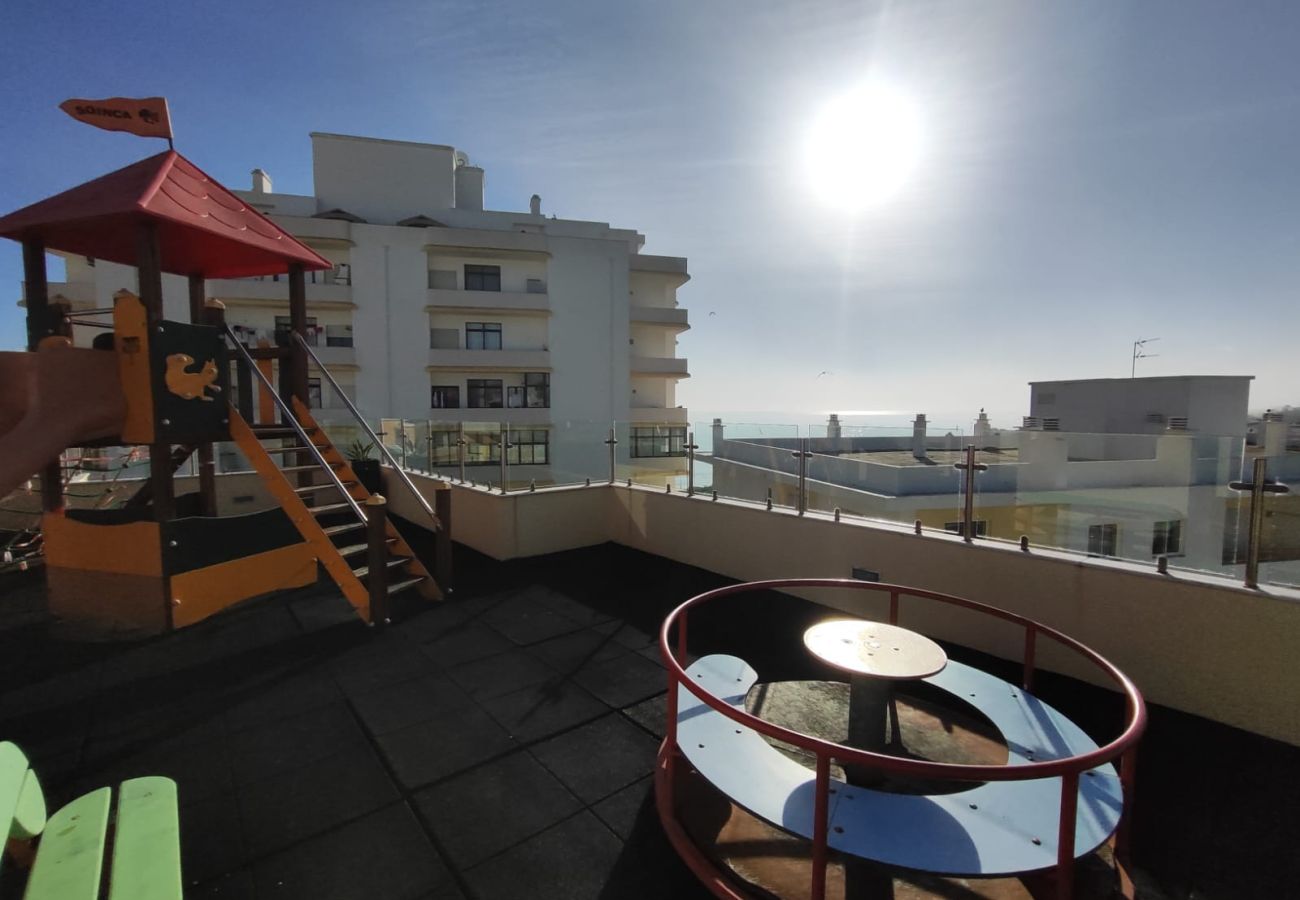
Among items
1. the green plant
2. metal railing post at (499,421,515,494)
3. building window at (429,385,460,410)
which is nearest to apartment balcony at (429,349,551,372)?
building window at (429,385,460,410)

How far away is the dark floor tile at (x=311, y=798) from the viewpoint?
3.06 m

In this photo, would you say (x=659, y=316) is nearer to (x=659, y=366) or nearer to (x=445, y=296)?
(x=659, y=366)

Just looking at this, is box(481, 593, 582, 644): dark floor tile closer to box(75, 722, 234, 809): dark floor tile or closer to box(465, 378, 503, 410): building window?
box(75, 722, 234, 809): dark floor tile

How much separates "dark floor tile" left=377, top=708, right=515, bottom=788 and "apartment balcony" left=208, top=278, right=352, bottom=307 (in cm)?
2971

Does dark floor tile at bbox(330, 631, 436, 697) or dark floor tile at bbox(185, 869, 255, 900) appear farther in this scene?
dark floor tile at bbox(330, 631, 436, 697)

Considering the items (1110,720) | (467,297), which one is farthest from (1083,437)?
(467,297)

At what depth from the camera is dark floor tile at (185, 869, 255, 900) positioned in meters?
2.62

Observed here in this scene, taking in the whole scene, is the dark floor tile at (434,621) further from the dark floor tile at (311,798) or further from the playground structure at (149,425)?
the dark floor tile at (311,798)

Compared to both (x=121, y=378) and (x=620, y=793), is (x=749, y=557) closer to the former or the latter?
(x=620, y=793)

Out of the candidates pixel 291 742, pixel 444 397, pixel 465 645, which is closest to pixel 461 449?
pixel 465 645

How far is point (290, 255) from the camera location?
714cm

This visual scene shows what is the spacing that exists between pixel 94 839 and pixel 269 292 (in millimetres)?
32649

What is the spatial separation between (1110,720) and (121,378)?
9011 millimetres

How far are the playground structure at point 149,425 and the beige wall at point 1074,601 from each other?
387 cm
